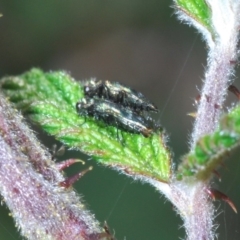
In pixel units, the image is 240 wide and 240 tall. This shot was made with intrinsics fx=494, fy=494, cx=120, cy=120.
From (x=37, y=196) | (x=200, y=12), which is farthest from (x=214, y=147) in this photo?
(x=200, y=12)

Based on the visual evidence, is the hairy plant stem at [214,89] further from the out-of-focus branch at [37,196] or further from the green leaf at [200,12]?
the out-of-focus branch at [37,196]

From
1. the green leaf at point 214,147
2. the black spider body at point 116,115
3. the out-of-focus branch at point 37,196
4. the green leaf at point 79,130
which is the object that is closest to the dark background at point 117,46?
the green leaf at point 79,130

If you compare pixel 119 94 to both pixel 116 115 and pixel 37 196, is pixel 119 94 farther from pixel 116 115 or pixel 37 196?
pixel 37 196

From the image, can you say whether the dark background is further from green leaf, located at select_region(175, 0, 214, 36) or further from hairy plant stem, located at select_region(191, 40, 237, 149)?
hairy plant stem, located at select_region(191, 40, 237, 149)

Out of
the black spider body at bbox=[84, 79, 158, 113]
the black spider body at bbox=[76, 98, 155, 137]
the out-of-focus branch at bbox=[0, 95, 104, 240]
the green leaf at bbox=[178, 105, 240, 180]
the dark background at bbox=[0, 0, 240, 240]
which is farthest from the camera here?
the dark background at bbox=[0, 0, 240, 240]

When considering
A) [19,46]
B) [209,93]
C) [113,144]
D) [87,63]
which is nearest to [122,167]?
[113,144]

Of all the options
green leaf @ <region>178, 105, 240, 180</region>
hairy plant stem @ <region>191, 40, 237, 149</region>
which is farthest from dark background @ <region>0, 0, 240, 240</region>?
green leaf @ <region>178, 105, 240, 180</region>
